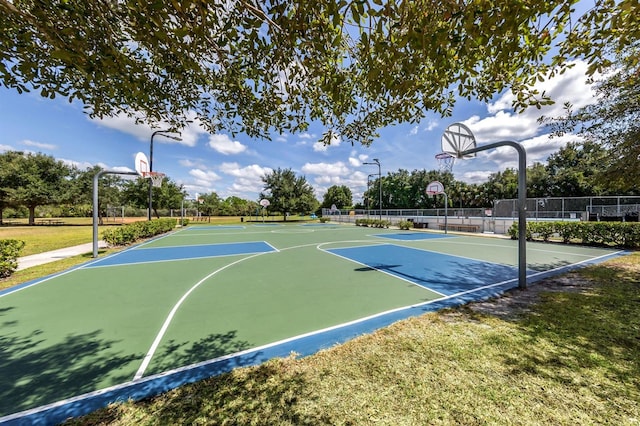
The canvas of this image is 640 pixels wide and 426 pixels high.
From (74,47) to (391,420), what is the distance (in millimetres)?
4493

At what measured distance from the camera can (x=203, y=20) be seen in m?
2.33

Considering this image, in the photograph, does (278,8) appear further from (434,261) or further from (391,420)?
(434,261)

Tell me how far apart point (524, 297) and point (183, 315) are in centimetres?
691

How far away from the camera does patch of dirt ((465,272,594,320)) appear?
4.38 m

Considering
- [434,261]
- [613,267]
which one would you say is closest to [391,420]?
[434,261]

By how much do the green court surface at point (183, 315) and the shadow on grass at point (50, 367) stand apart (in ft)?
0.04

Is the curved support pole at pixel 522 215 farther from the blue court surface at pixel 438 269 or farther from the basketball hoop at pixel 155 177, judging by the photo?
the basketball hoop at pixel 155 177

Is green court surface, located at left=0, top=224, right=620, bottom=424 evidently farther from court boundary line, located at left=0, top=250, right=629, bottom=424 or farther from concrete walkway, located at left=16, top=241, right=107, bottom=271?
concrete walkway, located at left=16, top=241, right=107, bottom=271

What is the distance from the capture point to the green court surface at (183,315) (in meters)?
2.70

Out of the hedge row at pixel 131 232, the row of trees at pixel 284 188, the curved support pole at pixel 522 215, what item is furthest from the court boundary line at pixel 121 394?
the hedge row at pixel 131 232

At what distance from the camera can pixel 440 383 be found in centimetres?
248

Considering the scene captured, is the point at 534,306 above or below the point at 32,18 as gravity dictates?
below

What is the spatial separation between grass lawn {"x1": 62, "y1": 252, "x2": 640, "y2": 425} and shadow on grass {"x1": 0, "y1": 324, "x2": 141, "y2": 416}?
738 millimetres

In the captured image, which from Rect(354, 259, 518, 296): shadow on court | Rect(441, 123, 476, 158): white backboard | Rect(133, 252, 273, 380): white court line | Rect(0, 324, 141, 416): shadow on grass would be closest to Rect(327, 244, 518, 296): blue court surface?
Rect(354, 259, 518, 296): shadow on court
